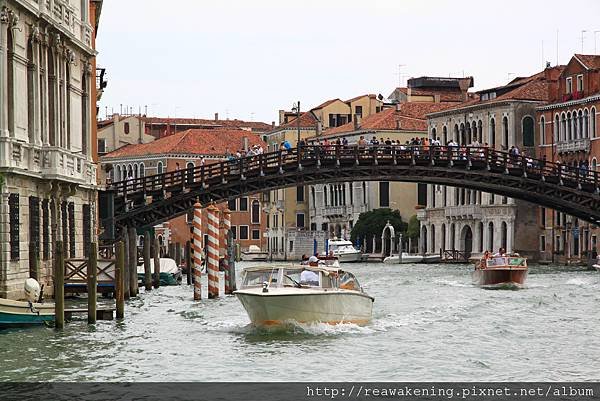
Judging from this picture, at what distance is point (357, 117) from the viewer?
87.5 metres

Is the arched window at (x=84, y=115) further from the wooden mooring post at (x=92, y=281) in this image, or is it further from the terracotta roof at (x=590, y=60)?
the terracotta roof at (x=590, y=60)

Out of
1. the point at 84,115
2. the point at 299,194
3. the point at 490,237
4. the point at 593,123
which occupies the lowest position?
the point at 490,237

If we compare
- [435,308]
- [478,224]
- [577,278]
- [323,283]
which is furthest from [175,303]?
[478,224]

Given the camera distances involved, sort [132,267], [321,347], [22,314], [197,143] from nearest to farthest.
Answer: [321,347] < [22,314] < [132,267] < [197,143]

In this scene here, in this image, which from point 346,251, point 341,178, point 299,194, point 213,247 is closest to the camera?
point 213,247

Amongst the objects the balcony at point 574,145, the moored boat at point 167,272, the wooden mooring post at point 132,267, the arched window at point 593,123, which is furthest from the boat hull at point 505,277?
the balcony at point 574,145

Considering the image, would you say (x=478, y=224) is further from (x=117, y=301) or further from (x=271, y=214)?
(x=117, y=301)

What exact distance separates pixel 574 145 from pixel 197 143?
3025 cm

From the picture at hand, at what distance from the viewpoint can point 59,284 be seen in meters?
22.3

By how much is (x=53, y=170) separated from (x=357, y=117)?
60.5 meters

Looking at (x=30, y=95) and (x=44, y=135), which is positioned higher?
(x=30, y=95)

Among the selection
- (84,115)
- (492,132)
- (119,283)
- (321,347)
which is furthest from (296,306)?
(492,132)

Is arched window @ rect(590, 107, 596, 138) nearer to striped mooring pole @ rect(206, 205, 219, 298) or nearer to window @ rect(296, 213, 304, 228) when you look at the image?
striped mooring pole @ rect(206, 205, 219, 298)

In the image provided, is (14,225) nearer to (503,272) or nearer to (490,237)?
(503,272)
